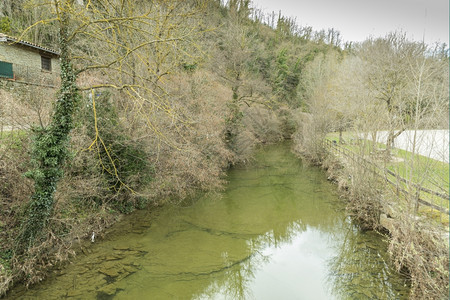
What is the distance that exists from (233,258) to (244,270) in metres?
0.51

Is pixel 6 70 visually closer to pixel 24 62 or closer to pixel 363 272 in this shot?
pixel 24 62

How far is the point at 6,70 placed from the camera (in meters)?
14.1

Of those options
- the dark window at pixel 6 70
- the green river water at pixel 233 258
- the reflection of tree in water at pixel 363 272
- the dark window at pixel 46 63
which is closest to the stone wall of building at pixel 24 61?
the dark window at pixel 6 70

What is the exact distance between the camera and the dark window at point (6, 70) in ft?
45.8

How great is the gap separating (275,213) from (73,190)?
25.0 ft

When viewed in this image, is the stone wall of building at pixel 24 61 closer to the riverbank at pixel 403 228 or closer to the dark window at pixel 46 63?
the dark window at pixel 46 63

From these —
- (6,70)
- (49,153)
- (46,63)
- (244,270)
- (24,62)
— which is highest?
(46,63)

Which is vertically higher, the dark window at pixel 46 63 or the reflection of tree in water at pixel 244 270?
the dark window at pixel 46 63

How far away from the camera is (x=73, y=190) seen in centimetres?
808

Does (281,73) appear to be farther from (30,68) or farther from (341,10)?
(341,10)

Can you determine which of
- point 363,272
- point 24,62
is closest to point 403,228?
point 363,272

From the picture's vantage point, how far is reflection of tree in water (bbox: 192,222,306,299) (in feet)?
22.0

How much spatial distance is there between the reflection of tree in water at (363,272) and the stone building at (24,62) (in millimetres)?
14791

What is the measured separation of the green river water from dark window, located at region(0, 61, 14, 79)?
429 inches
